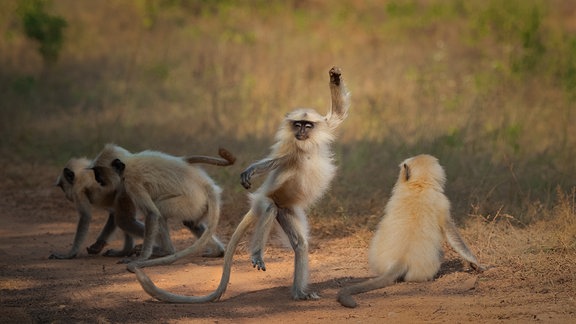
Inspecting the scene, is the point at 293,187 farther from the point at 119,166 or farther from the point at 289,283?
the point at 119,166

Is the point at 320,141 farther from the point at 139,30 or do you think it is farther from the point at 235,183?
the point at 139,30

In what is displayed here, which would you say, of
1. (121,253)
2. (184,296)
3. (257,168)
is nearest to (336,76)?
(257,168)

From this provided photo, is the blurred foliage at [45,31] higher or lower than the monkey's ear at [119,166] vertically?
higher

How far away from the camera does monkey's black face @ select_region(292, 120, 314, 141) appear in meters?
6.18

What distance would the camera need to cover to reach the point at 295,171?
20.6 feet

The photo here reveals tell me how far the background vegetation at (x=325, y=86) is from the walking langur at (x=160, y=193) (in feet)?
4.51

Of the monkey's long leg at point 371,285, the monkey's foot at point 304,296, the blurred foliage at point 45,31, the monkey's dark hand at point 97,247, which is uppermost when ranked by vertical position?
the blurred foliage at point 45,31

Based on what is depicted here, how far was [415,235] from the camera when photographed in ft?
20.1

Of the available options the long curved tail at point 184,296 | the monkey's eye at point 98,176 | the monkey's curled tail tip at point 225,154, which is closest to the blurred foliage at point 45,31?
the monkey's eye at point 98,176

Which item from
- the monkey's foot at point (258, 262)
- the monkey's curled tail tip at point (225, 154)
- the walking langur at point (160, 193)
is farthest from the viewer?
the walking langur at point (160, 193)

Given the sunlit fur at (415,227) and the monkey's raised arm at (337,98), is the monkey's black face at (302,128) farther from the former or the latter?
the sunlit fur at (415,227)

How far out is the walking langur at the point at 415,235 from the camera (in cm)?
613

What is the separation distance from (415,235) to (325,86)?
29.5 feet

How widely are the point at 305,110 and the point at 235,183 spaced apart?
379 centimetres
